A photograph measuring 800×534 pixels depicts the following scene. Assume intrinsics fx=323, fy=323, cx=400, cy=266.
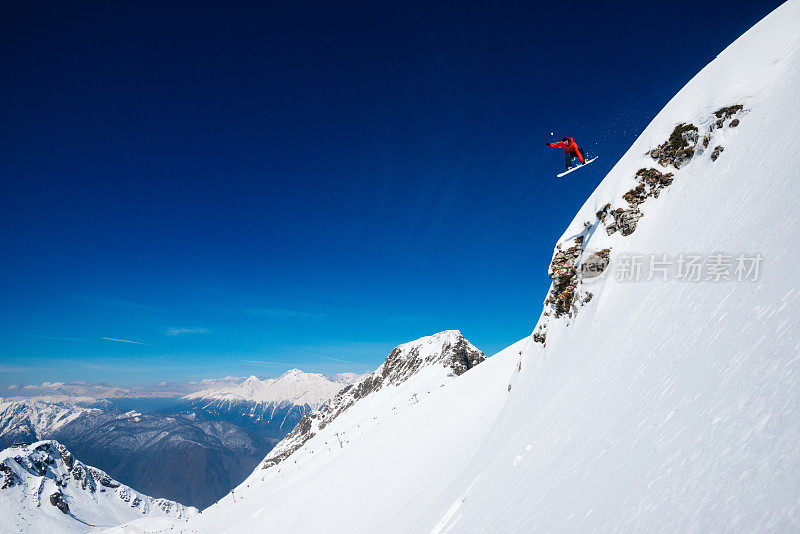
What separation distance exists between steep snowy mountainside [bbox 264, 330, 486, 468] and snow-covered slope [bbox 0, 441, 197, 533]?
69729 mm

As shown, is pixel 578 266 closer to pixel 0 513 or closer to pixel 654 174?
pixel 654 174

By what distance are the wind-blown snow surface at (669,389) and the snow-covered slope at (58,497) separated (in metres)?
149

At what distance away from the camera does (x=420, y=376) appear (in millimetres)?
64938

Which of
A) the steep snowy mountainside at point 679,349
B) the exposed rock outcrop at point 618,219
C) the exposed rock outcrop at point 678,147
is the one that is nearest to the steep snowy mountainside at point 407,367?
the exposed rock outcrop at point 618,219

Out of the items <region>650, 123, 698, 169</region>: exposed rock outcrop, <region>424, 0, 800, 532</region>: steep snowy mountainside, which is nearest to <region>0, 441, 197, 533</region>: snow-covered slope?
<region>424, 0, 800, 532</region>: steep snowy mountainside

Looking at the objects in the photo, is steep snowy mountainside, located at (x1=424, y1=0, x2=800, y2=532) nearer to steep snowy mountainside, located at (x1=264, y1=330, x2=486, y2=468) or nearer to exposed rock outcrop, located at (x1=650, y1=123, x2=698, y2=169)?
exposed rock outcrop, located at (x1=650, y1=123, x2=698, y2=169)

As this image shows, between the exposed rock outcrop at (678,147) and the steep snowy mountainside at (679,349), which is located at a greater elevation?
the exposed rock outcrop at (678,147)

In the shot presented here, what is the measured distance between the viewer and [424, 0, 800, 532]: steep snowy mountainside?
12.3 ft

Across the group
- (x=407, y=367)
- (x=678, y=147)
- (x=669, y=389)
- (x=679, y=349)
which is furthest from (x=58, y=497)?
(x=678, y=147)

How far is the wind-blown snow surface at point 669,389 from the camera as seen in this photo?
Answer: 3754mm

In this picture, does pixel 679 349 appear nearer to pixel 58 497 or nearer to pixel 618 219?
pixel 618 219

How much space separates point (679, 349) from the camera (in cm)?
685

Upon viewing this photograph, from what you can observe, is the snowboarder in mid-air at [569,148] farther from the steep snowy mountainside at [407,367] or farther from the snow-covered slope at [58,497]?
the snow-covered slope at [58,497]

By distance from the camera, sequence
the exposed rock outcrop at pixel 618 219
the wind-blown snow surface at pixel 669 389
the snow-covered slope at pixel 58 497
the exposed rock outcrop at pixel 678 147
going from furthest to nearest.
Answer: the snow-covered slope at pixel 58 497
the exposed rock outcrop at pixel 678 147
the exposed rock outcrop at pixel 618 219
the wind-blown snow surface at pixel 669 389
